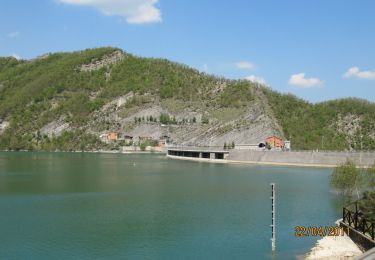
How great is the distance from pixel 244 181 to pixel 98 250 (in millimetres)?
48696

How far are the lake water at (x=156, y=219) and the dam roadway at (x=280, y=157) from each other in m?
40.0

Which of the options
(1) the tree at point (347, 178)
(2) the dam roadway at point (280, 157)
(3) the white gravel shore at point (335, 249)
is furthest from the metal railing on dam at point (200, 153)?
(3) the white gravel shore at point (335, 249)

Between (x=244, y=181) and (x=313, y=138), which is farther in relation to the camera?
(x=313, y=138)

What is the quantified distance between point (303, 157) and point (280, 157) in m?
7.66

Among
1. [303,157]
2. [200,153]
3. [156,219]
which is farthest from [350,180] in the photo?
[200,153]

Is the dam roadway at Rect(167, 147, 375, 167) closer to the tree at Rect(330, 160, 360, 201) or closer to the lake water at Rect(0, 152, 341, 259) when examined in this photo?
the lake water at Rect(0, 152, 341, 259)

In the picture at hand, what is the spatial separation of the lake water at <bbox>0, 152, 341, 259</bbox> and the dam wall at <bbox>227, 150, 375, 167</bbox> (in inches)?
1553

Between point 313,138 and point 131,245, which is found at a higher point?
point 313,138

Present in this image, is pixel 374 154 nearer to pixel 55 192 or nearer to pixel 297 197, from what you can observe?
pixel 297 197

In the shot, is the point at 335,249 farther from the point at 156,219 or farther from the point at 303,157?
the point at 303,157

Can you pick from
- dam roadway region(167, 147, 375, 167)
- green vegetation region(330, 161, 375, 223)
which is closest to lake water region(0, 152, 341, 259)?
green vegetation region(330, 161, 375, 223)

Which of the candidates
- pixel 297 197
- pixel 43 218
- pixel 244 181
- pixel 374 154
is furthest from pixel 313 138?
pixel 43 218

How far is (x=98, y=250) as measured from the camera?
3409 cm

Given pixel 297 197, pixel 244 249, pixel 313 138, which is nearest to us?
pixel 244 249
